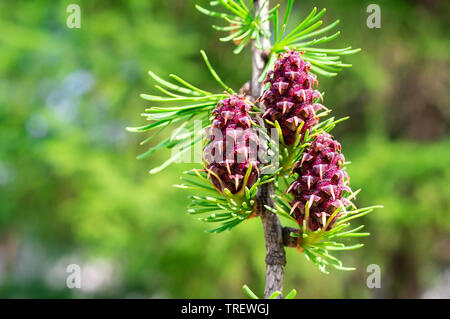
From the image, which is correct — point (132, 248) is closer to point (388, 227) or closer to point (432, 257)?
point (388, 227)

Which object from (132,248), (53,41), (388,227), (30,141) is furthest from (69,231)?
(388,227)

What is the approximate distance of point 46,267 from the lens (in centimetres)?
375

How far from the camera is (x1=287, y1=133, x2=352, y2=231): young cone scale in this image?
0.43 m

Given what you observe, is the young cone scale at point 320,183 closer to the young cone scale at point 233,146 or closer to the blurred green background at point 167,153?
the young cone scale at point 233,146

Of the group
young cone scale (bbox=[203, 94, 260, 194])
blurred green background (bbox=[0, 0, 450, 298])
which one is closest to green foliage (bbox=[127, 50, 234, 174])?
young cone scale (bbox=[203, 94, 260, 194])

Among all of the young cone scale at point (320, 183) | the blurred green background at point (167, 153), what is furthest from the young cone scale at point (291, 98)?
the blurred green background at point (167, 153)

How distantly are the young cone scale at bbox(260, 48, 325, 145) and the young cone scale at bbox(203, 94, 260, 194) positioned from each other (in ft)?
0.10

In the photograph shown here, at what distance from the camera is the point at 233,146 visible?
427 mm

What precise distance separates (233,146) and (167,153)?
184 cm

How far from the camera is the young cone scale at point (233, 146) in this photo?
1.39 feet

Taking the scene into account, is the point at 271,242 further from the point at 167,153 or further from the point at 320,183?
the point at 167,153

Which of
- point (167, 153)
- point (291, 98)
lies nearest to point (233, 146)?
point (291, 98)

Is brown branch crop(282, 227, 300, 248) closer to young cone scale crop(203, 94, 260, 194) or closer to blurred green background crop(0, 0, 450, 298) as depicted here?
young cone scale crop(203, 94, 260, 194)

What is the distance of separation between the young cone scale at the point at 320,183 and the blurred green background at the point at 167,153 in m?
1.59
